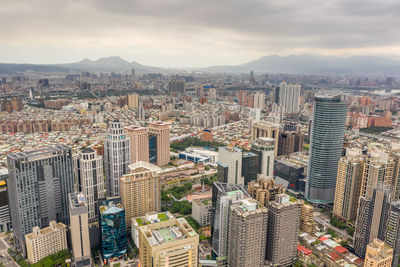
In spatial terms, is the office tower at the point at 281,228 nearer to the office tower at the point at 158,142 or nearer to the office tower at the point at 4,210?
the office tower at the point at 4,210

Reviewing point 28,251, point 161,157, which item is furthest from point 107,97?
point 28,251

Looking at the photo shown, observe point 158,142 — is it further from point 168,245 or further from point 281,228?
point 168,245

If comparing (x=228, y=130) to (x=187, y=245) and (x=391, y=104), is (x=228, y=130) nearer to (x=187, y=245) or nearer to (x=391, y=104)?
(x=391, y=104)

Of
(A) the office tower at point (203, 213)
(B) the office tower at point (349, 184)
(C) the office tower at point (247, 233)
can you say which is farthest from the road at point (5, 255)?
(B) the office tower at point (349, 184)

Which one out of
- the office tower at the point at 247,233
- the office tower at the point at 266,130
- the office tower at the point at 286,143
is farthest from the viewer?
the office tower at the point at 286,143

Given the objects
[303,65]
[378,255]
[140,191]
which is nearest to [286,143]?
[378,255]
